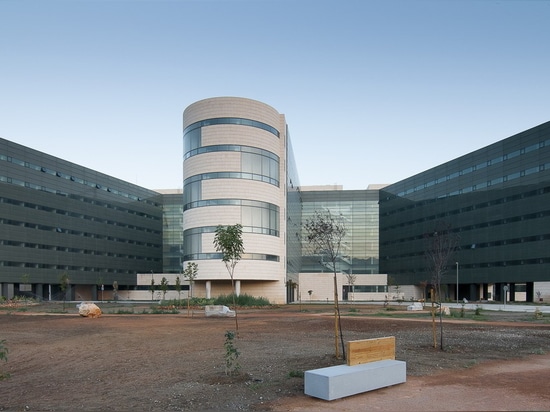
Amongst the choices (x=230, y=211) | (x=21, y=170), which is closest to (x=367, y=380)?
(x=230, y=211)

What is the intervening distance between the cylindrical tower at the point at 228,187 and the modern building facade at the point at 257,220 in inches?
5.8

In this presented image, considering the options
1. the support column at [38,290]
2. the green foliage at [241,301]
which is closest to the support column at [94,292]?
the support column at [38,290]

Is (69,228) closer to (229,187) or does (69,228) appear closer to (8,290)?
(8,290)

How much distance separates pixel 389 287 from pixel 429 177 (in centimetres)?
2750

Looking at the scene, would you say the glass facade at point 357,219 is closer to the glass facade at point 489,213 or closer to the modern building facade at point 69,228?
the glass facade at point 489,213

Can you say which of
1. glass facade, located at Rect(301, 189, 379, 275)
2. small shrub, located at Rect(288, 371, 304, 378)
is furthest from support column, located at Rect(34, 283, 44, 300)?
small shrub, located at Rect(288, 371, 304, 378)

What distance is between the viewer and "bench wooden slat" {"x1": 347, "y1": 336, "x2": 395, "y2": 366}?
11.6 metres

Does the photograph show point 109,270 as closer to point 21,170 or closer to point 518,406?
point 21,170

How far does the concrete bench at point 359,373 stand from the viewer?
10.6 meters

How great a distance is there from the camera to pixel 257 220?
221 ft

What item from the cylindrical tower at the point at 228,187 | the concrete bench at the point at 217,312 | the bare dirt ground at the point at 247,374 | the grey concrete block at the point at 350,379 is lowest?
the concrete bench at the point at 217,312

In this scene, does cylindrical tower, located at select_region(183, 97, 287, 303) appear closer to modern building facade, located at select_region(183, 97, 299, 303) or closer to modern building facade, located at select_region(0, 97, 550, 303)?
modern building facade, located at select_region(183, 97, 299, 303)

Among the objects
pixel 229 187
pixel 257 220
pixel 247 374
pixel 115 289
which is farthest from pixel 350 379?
pixel 115 289

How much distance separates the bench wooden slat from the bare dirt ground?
813 millimetres
